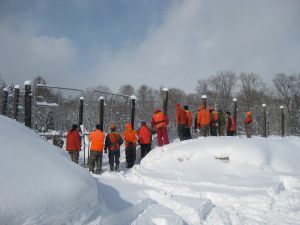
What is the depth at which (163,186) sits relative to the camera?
9.24 m

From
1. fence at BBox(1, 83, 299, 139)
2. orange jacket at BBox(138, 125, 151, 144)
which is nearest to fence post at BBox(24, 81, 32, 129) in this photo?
fence at BBox(1, 83, 299, 139)

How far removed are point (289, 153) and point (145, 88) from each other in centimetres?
4896

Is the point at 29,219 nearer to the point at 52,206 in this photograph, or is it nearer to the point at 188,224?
the point at 52,206

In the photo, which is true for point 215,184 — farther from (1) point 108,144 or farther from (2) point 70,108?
(2) point 70,108

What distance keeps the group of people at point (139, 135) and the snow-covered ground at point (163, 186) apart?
38.5 inches

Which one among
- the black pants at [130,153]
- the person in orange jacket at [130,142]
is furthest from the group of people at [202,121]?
the black pants at [130,153]

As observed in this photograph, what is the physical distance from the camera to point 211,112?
15539 mm

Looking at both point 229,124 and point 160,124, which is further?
point 229,124

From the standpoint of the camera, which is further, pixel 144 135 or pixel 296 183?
pixel 144 135

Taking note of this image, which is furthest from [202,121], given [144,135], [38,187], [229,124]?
[38,187]

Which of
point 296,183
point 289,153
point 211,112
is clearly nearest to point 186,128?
point 211,112

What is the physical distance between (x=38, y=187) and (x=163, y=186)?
580 centimetres

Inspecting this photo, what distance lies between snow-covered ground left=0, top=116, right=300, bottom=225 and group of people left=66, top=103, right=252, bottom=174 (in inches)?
38.5

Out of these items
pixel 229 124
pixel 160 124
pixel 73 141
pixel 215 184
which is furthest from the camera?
pixel 229 124
